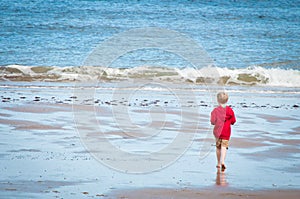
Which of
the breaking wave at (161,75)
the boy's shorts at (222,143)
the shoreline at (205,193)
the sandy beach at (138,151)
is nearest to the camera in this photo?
the shoreline at (205,193)

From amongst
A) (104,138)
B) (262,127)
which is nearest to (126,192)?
(104,138)

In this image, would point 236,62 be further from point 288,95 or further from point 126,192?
point 126,192

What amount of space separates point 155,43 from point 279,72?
431 inches

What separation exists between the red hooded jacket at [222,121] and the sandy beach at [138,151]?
0.37 m

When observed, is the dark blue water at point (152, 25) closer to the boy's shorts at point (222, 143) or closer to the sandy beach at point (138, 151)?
the sandy beach at point (138, 151)

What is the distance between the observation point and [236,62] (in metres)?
29.2

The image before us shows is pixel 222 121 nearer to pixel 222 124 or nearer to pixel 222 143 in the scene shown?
pixel 222 124

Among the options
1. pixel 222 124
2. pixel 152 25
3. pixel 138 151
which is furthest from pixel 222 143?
→ pixel 152 25

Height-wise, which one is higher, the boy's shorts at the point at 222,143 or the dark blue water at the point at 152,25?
the dark blue water at the point at 152,25

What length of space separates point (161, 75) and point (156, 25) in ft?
57.3

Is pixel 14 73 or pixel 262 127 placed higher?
pixel 14 73

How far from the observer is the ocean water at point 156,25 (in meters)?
29.2

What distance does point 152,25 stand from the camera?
134 feet

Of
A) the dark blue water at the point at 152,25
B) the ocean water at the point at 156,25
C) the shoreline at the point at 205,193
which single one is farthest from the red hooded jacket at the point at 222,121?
the dark blue water at the point at 152,25
